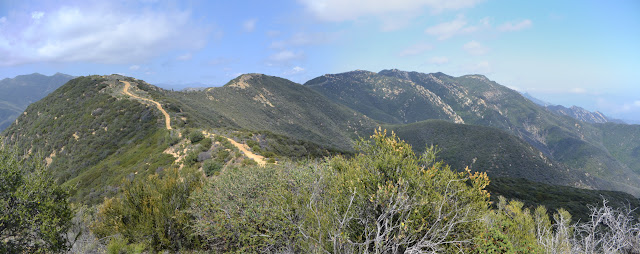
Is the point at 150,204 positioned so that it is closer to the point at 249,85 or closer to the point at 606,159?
the point at 249,85

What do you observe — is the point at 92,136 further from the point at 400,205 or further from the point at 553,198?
the point at 553,198

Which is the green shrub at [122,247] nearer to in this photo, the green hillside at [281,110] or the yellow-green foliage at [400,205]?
the yellow-green foliage at [400,205]

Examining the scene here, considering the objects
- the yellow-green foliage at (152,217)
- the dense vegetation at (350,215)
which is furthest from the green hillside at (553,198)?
the yellow-green foliage at (152,217)

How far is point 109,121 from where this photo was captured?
1697 inches

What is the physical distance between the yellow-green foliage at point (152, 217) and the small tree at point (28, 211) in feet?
6.17

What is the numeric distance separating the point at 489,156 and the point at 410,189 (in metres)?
102

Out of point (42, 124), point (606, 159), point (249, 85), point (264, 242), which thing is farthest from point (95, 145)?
point (606, 159)

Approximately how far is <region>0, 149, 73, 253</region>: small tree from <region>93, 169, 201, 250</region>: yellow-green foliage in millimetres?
1881

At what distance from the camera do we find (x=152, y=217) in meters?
10.6

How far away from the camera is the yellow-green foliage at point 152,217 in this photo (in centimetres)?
1051

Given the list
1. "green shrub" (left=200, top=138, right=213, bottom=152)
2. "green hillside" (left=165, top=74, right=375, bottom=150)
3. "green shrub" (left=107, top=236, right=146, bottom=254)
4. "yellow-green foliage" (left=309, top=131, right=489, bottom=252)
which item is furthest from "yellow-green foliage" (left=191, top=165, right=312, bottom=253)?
"green hillside" (left=165, top=74, right=375, bottom=150)

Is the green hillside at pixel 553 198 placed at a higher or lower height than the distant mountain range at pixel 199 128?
lower

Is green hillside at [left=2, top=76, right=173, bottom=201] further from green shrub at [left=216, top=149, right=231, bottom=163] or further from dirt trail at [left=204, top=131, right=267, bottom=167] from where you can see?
dirt trail at [left=204, top=131, right=267, bottom=167]

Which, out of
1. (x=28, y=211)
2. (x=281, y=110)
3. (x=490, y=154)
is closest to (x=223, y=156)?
(x=28, y=211)
